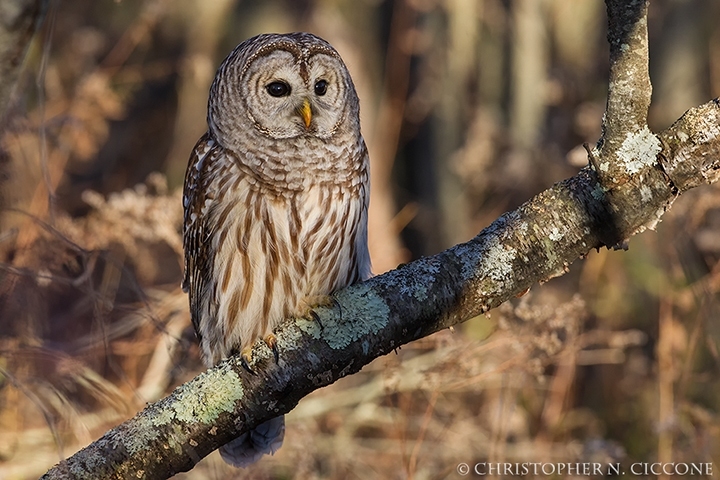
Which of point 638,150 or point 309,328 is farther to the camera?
point 309,328

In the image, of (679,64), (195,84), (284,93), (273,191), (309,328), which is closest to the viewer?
(309,328)

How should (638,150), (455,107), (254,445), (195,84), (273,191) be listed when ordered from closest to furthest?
(638,150) → (273,191) → (254,445) → (195,84) → (455,107)

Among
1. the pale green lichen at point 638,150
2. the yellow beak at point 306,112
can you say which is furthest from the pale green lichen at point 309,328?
the pale green lichen at point 638,150

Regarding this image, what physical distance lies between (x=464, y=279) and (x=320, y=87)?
1.33 m

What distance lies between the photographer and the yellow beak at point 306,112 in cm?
356

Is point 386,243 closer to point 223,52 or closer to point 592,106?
point 592,106

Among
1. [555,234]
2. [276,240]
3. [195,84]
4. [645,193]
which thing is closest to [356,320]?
[555,234]

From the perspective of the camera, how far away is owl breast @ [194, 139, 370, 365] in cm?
349

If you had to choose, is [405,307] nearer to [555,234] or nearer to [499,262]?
[499,262]

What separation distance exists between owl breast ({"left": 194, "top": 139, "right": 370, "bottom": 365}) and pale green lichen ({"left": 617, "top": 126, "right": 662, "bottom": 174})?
4.21 ft

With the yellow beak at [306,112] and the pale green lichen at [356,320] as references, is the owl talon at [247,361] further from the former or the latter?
the yellow beak at [306,112]

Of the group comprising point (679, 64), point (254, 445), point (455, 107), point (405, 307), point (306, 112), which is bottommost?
point (405, 307)

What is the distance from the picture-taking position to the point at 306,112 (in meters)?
3.57

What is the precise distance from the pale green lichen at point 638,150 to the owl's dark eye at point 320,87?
1.48m
